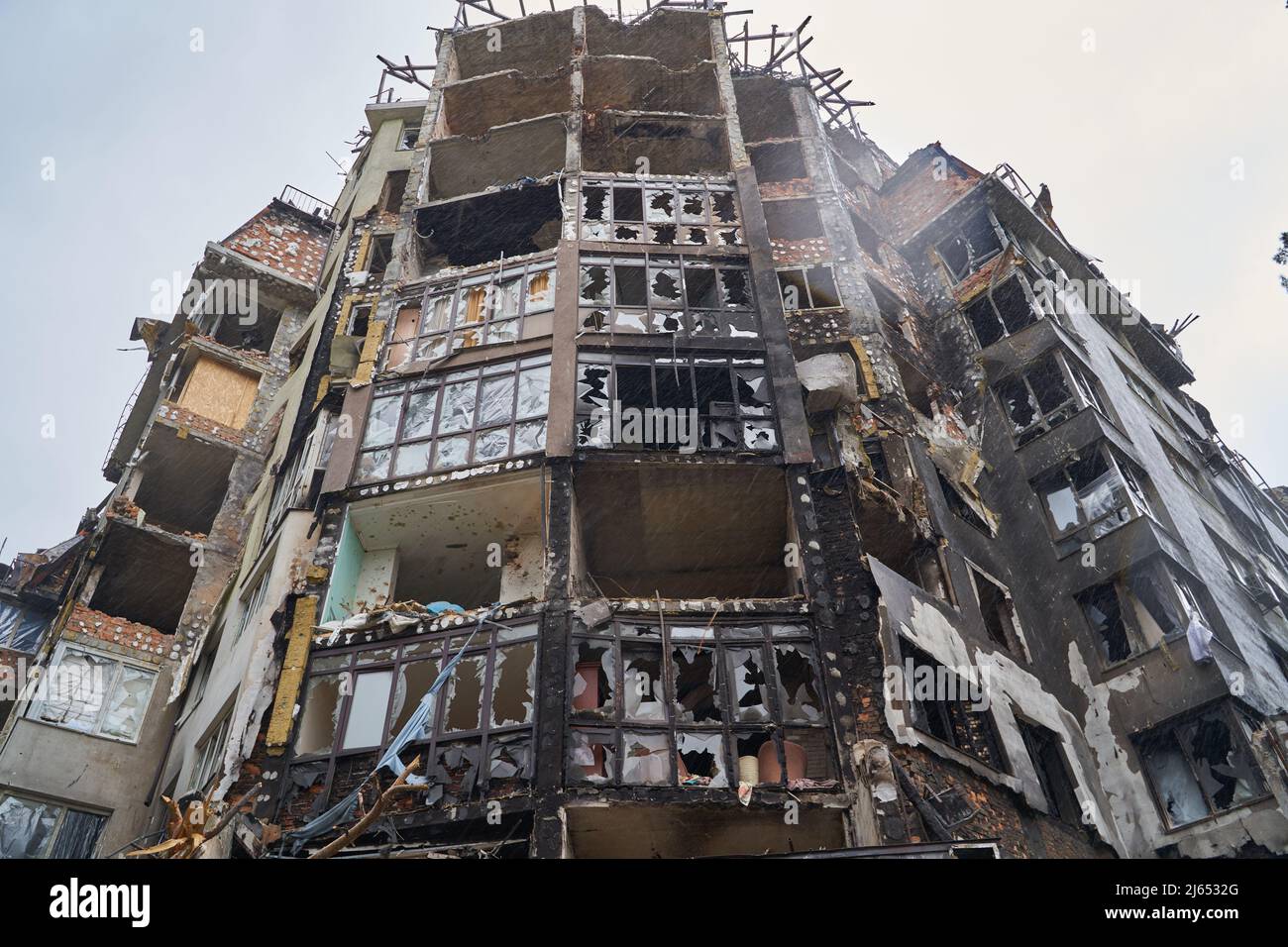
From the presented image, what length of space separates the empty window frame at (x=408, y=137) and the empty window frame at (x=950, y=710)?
28.1m

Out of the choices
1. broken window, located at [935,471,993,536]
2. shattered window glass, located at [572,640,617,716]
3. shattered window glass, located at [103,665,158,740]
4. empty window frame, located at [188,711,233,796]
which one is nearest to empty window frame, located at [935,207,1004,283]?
broken window, located at [935,471,993,536]

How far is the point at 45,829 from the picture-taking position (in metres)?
22.8

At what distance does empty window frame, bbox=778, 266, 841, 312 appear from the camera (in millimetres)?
29219

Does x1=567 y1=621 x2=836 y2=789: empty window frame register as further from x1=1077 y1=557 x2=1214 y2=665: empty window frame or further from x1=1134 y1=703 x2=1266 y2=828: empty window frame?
x1=1077 y1=557 x2=1214 y2=665: empty window frame

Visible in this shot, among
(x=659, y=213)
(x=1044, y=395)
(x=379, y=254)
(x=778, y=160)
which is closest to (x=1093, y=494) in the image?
(x=1044, y=395)

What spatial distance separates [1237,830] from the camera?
61.9 ft

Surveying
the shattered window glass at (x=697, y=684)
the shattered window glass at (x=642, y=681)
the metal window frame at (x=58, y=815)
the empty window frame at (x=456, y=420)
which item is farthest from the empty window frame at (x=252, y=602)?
the shattered window glass at (x=697, y=684)

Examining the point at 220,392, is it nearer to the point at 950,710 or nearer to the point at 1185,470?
the point at 950,710

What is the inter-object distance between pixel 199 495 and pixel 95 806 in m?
11.4

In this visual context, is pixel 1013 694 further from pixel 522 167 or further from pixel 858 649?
pixel 522 167

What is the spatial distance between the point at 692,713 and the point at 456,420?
8699 mm
